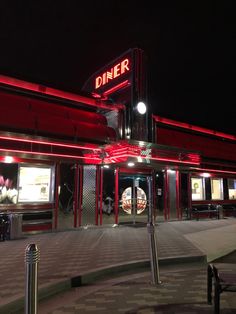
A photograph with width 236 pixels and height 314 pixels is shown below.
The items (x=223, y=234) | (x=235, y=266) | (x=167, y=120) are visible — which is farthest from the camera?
(x=167, y=120)

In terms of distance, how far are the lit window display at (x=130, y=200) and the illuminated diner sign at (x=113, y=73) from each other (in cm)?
516

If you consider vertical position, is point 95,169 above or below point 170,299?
above

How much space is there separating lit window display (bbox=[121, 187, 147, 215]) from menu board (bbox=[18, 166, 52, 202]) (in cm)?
370

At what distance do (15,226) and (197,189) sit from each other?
11117mm

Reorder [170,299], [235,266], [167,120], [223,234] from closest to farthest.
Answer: [170,299] → [235,266] → [223,234] → [167,120]

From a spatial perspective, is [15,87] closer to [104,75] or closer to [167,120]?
[104,75]

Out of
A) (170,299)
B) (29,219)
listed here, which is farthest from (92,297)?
(29,219)

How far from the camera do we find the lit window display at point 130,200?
1497 cm

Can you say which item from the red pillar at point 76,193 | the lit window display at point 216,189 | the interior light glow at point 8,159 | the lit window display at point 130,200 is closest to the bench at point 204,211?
the lit window display at point 216,189

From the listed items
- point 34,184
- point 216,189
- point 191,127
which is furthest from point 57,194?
point 216,189

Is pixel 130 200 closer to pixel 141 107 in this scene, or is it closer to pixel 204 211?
pixel 141 107

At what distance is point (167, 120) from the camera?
1756 centimetres

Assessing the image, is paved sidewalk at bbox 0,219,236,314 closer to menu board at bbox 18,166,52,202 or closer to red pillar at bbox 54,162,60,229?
red pillar at bbox 54,162,60,229

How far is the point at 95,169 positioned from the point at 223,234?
5.54 m
